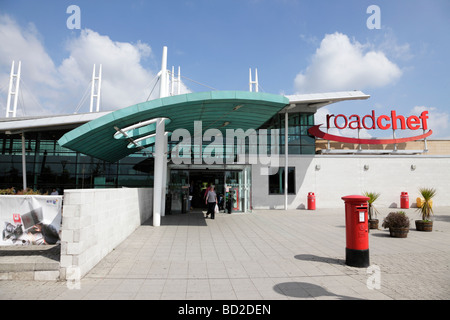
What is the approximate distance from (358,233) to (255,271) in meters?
2.30

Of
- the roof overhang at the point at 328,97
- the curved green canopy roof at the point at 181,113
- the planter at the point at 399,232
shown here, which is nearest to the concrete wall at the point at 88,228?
the curved green canopy roof at the point at 181,113

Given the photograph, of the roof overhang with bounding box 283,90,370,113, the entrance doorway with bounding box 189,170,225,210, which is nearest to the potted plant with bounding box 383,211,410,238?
the roof overhang with bounding box 283,90,370,113

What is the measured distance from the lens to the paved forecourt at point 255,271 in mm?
4199

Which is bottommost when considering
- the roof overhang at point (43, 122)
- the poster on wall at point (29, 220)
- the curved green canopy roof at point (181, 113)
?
the poster on wall at point (29, 220)

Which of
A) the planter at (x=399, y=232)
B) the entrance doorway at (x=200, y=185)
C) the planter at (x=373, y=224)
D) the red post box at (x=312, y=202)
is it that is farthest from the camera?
the entrance doorway at (x=200, y=185)

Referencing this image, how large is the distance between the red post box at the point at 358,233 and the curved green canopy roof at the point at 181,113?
16.6ft

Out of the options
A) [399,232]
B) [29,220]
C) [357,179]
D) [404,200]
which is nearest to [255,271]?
[29,220]

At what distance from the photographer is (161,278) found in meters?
4.90

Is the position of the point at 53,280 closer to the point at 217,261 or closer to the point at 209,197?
the point at 217,261

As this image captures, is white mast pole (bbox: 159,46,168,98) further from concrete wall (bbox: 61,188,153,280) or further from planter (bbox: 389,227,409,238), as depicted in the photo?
planter (bbox: 389,227,409,238)

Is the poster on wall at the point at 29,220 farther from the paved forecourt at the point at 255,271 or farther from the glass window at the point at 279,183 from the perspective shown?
the glass window at the point at 279,183

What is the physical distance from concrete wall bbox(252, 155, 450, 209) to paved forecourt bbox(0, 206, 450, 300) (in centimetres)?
993

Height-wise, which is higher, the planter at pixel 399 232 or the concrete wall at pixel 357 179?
the concrete wall at pixel 357 179
